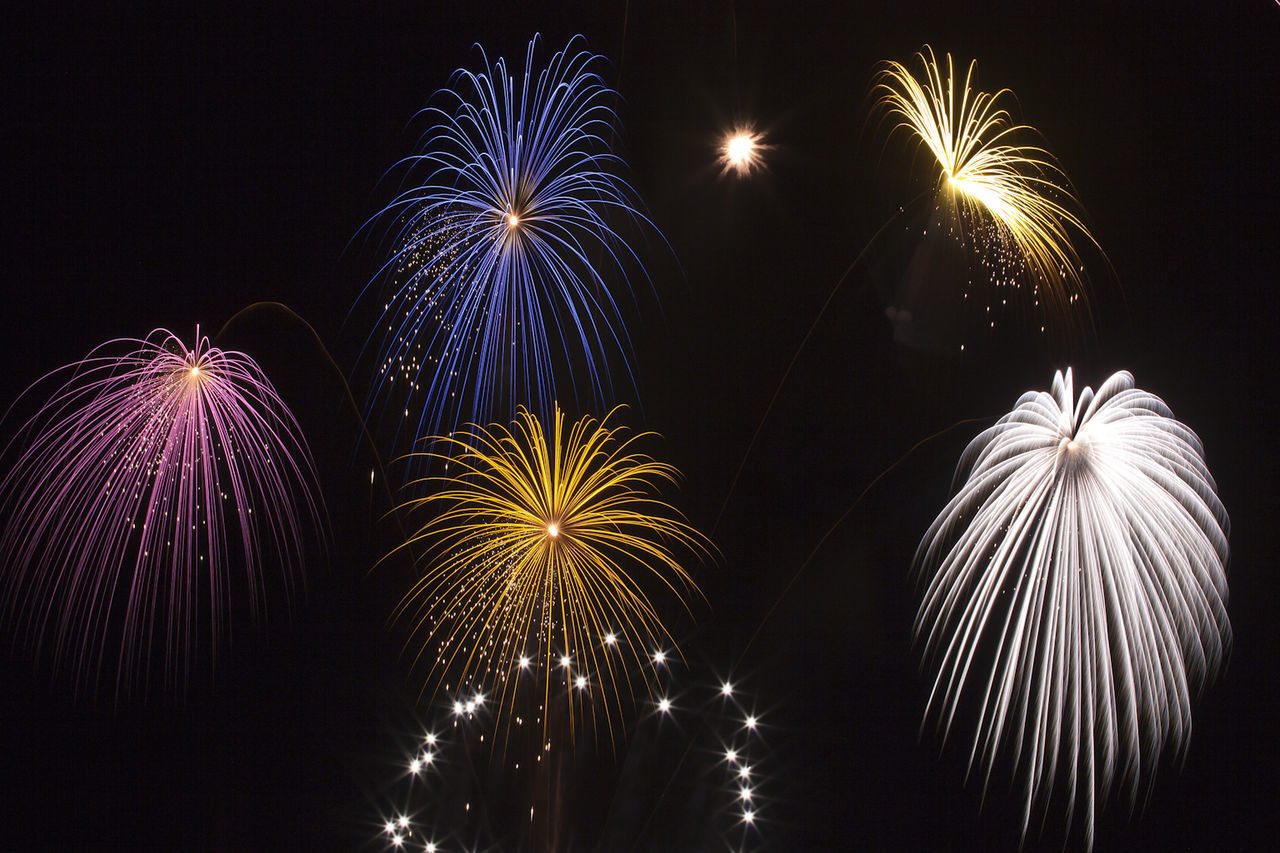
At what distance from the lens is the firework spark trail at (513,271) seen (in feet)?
13.6

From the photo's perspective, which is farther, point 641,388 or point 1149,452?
point 641,388

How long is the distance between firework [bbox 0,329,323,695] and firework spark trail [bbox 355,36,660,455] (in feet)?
2.18

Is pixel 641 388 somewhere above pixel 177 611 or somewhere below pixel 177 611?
above

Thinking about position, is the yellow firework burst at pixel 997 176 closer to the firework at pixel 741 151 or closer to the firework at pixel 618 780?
the firework at pixel 741 151

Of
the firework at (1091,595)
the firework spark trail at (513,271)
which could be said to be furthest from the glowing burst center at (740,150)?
the firework at (1091,595)

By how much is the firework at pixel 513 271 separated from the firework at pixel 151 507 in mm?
706

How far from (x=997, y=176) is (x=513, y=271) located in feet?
8.00

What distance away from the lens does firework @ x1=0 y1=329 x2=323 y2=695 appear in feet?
13.4

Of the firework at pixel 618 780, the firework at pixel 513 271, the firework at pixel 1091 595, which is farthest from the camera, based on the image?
the firework at pixel 513 271

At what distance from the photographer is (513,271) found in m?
4.15

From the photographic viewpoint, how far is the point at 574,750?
407cm

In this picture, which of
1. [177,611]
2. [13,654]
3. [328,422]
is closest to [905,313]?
[328,422]

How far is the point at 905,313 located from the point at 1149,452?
1.23 m

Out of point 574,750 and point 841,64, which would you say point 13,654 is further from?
point 841,64
